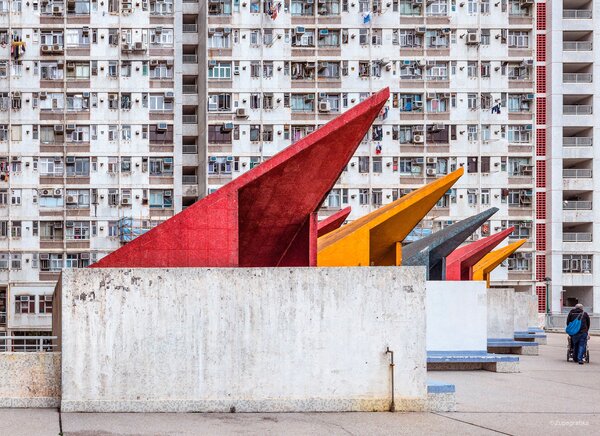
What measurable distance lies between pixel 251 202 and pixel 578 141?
49084 mm

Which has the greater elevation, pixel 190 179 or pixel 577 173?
pixel 577 173

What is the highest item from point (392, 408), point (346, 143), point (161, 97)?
point (161, 97)

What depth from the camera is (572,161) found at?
6009 centimetres

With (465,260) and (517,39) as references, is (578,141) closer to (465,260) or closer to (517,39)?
(517,39)

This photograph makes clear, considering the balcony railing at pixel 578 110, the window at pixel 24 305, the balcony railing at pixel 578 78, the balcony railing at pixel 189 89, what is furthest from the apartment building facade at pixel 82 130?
the balcony railing at pixel 578 78

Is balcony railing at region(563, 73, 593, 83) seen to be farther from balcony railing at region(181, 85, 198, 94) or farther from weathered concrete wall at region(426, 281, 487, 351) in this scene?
weathered concrete wall at region(426, 281, 487, 351)

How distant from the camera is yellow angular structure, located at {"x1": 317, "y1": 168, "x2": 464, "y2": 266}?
16422mm

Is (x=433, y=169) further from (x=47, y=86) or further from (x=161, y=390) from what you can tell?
(x=161, y=390)

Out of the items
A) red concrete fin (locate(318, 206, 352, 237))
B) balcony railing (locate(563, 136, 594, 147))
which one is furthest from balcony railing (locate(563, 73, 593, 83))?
red concrete fin (locate(318, 206, 352, 237))

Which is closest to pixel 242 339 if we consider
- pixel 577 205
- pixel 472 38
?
pixel 472 38

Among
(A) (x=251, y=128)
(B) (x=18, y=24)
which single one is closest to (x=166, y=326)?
(A) (x=251, y=128)

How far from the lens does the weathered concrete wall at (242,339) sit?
13102mm

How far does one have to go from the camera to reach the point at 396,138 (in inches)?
2218

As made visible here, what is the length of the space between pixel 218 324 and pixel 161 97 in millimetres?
44319
